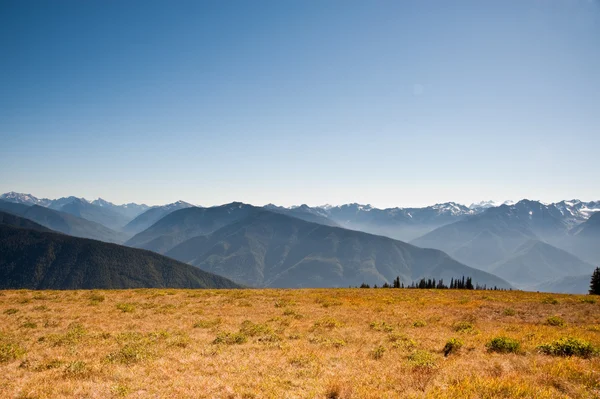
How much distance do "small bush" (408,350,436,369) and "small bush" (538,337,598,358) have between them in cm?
553

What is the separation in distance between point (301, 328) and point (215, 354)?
7796 millimetres

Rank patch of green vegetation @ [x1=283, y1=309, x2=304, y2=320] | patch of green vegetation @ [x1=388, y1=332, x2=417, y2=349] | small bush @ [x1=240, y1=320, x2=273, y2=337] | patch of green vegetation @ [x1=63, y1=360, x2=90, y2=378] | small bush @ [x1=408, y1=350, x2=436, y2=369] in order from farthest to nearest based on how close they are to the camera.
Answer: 1. patch of green vegetation @ [x1=283, y1=309, x2=304, y2=320]
2. small bush @ [x1=240, y1=320, x2=273, y2=337]
3. patch of green vegetation @ [x1=388, y1=332, x2=417, y2=349]
4. small bush @ [x1=408, y1=350, x2=436, y2=369]
5. patch of green vegetation @ [x1=63, y1=360, x2=90, y2=378]

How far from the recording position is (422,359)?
1377cm

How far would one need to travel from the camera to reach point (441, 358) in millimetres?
14211

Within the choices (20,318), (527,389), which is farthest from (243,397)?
(20,318)

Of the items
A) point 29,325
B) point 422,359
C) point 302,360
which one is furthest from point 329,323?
point 29,325

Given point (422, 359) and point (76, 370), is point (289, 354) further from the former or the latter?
point (76, 370)

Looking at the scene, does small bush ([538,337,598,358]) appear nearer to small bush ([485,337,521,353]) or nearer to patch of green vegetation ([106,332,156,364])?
small bush ([485,337,521,353])

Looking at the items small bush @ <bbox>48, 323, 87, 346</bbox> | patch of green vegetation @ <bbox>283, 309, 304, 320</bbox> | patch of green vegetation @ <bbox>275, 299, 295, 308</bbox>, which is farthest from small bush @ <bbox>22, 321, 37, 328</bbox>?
patch of green vegetation @ <bbox>275, 299, 295, 308</bbox>

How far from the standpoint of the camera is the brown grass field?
1059 cm

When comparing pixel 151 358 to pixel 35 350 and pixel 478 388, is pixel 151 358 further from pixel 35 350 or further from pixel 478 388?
pixel 478 388

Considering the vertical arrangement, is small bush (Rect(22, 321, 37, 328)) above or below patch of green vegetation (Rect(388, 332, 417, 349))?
below

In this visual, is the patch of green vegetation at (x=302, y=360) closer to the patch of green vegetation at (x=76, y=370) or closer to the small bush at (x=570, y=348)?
the patch of green vegetation at (x=76, y=370)

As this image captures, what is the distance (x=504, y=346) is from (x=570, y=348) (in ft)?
8.55
